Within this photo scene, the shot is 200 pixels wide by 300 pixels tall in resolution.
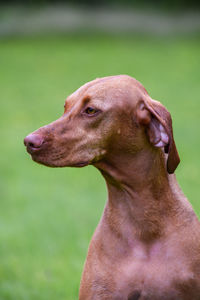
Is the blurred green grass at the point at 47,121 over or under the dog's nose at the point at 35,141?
under

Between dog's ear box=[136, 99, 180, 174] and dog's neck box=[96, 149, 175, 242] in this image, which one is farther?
dog's neck box=[96, 149, 175, 242]

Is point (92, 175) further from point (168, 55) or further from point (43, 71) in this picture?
point (168, 55)

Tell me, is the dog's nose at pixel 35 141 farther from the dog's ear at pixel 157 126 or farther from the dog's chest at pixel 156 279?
the dog's chest at pixel 156 279

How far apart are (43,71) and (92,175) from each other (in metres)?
10.3

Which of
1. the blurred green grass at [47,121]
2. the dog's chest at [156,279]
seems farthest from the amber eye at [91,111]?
the blurred green grass at [47,121]

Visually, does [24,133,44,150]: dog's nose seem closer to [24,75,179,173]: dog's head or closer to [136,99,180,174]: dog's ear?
[24,75,179,173]: dog's head

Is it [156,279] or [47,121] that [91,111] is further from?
[47,121]

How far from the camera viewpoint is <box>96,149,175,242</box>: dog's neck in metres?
4.36

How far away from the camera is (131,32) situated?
25.8 m

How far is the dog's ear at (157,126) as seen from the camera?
4234mm

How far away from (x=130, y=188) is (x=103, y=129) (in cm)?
45

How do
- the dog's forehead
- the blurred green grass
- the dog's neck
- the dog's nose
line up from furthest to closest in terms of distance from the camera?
the blurred green grass
the dog's neck
the dog's forehead
the dog's nose

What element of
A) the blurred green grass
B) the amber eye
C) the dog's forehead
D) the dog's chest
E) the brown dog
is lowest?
the blurred green grass

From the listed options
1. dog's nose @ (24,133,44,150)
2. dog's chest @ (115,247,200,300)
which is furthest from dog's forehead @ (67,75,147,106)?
dog's chest @ (115,247,200,300)
